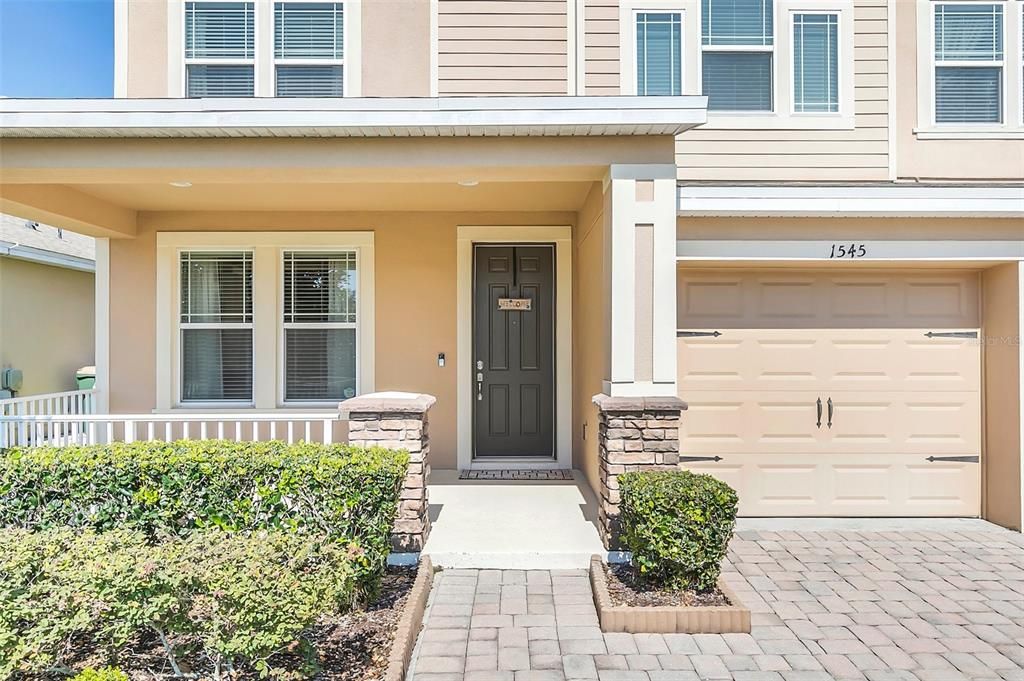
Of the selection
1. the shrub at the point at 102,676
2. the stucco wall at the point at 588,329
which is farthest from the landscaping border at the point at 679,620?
the shrub at the point at 102,676

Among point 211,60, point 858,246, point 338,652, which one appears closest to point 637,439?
point 338,652

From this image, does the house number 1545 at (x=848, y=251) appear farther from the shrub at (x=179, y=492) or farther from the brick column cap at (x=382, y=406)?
the shrub at (x=179, y=492)

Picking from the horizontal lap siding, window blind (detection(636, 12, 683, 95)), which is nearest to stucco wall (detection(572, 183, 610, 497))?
the horizontal lap siding

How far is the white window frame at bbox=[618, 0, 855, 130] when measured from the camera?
4973mm

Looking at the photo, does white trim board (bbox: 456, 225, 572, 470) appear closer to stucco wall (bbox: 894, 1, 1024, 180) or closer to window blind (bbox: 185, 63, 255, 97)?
window blind (bbox: 185, 63, 255, 97)

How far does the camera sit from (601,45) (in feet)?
16.8

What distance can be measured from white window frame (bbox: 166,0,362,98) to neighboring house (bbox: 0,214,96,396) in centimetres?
559

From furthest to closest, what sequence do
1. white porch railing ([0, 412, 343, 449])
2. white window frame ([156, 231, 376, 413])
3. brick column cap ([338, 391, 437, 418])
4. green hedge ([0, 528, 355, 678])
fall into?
1. white window frame ([156, 231, 376, 413])
2. white porch railing ([0, 412, 343, 449])
3. brick column cap ([338, 391, 437, 418])
4. green hedge ([0, 528, 355, 678])

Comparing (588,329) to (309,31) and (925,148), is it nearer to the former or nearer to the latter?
(925,148)

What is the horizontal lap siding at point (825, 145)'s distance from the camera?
494 cm

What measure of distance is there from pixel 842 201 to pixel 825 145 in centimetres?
51

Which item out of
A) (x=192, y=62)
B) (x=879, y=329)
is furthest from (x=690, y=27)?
(x=192, y=62)

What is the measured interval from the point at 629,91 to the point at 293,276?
3.81 metres

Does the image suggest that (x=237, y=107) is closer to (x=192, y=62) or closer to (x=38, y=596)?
(x=192, y=62)
